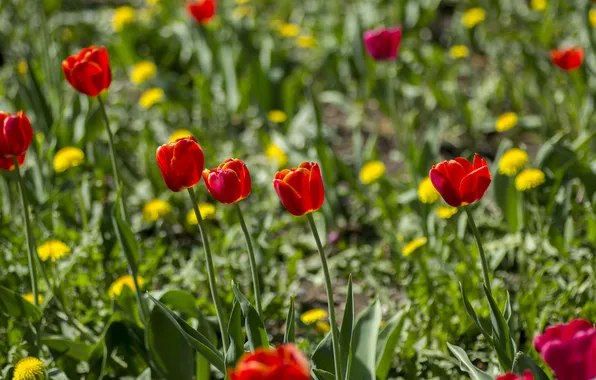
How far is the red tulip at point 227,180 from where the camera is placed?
1.59 metres

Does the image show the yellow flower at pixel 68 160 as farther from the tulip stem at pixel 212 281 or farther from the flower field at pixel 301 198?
the tulip stem at pixel 212 281

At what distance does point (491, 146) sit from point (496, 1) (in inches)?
46.8

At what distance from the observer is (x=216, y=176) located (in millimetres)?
1590

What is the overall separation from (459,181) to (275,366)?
0.75 meters

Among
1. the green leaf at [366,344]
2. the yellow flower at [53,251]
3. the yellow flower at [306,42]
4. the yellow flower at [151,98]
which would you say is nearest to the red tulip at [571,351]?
the green leaf at [366,344]

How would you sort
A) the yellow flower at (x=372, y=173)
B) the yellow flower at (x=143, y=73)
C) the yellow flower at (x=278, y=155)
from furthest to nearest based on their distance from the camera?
the yellow flower at (x=143, y=73) → the yellow flower at (x=278, y=155) → the yellow flower at (x=372, y=173)

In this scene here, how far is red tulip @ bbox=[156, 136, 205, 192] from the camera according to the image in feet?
5.31

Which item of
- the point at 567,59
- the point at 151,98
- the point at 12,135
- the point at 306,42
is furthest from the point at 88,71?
the point at 306,42

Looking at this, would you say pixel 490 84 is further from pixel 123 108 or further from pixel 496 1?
pixel 123 108

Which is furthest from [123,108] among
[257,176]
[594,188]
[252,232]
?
[594,188]

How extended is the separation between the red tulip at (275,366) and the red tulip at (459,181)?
0.67 meters

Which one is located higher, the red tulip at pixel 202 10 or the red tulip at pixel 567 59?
the red tulip at pixel 202 10

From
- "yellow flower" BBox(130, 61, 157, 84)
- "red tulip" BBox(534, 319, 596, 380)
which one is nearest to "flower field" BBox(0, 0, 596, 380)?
"red tulip" BBox(534, 319, 596, 380)

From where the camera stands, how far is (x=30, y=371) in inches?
72.4
